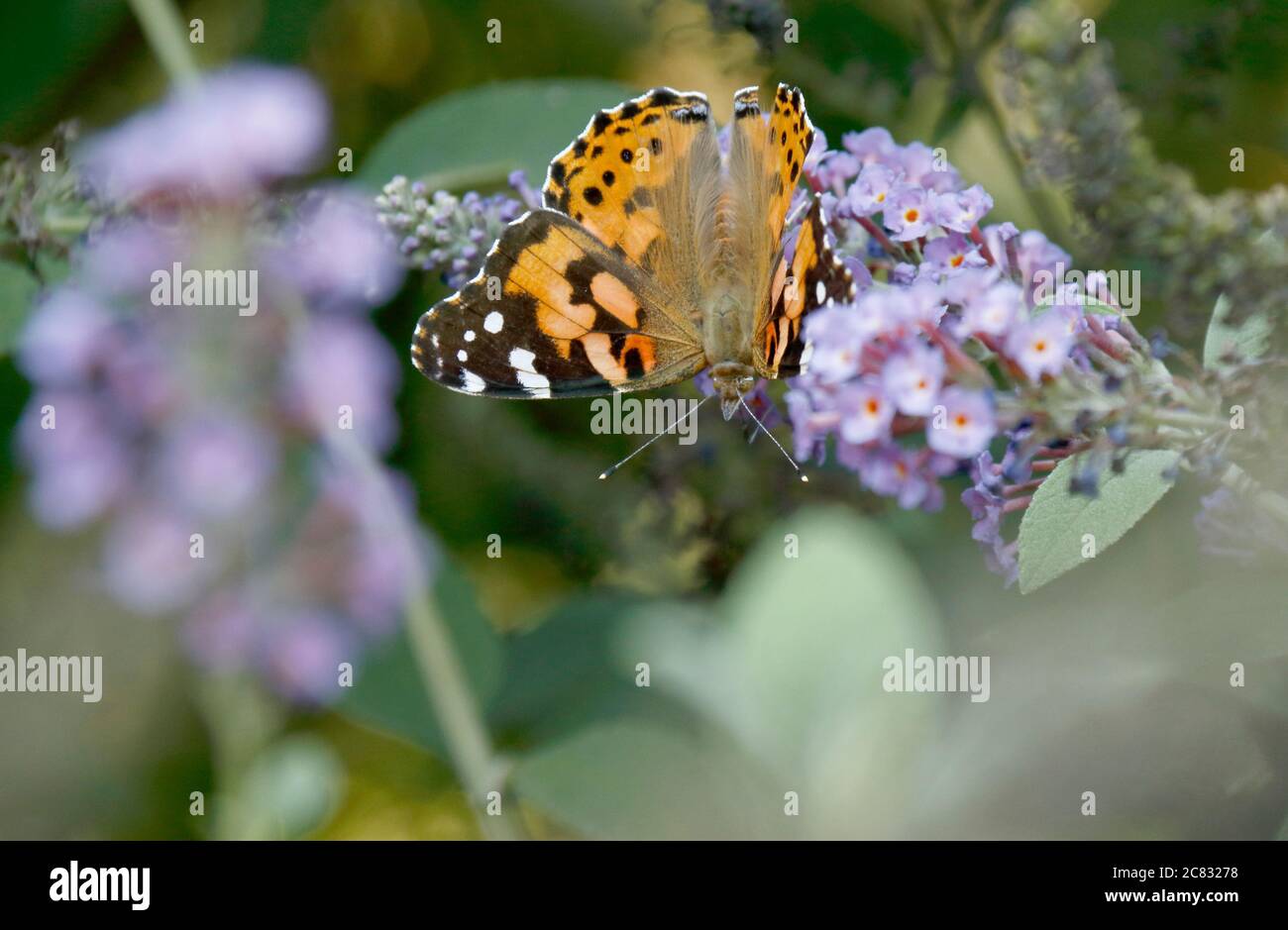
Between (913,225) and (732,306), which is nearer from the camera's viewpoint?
(913,225)

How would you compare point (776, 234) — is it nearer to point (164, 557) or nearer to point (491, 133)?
point (491, 133)

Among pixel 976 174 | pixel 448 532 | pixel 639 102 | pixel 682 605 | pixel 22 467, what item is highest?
pixel 976 174

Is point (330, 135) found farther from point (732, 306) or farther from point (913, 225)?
point (913, 225)

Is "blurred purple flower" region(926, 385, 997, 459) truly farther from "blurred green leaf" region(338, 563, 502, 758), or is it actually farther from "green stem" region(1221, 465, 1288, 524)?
"blurred green leaf" region(338, 563, 502, 758)

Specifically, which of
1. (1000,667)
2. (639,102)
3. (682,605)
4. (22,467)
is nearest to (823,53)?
(639,102)

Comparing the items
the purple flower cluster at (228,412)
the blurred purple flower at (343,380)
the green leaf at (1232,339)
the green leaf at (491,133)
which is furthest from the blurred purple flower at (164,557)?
the green leaf at (1232,339)

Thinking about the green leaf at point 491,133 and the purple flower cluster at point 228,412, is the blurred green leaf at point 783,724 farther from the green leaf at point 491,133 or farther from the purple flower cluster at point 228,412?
the green leaf at point 491,133
